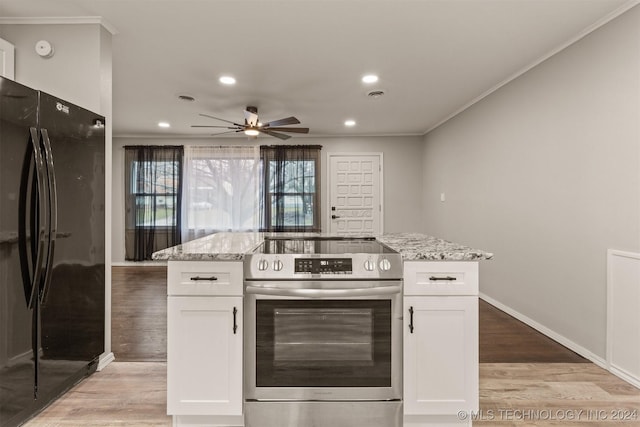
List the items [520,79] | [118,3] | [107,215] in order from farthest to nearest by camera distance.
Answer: [520,79], [107,215], [118,3]

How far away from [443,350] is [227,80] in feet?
10.5

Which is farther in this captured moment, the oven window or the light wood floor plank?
the light wood floor plank

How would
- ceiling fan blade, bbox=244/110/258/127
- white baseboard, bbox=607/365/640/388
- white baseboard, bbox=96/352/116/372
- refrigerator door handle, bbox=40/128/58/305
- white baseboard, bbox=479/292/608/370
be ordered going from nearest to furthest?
refrigerator door handle, bbox=40/128/58/305 → white baseboard, bbox=607/365/640/388 → white baseboard, bbox=96/352/116/372 → white baseboard, bbox=479/292/608/370 → ceiling fan blade, bbox=244/110/258/127

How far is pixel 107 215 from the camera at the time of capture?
242 cm

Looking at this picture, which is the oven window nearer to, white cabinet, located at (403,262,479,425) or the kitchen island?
the kitchen island

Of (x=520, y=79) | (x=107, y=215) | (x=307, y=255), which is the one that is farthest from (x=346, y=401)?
(x=520, y=79)

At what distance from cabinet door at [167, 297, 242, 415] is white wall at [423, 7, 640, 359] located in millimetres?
2533

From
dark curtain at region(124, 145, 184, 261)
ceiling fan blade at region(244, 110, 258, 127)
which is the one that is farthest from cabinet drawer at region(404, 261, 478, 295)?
dark curtain at region(124, 145, 184, 261)

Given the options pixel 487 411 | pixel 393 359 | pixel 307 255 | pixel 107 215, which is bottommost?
pixel 487 411

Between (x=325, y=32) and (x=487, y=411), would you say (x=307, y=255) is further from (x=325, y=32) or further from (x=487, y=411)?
(x=325, y=32)

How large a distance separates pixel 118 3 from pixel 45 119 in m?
0.96

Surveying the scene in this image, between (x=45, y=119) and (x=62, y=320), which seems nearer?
(x=45, y=119)

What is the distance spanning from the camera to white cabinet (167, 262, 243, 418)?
5.45 feet

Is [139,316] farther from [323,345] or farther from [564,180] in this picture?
[564,180]
